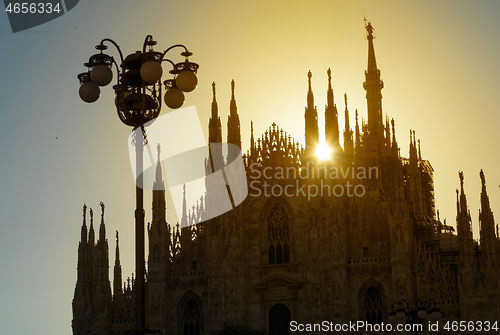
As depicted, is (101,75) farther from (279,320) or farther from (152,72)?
(279,320)

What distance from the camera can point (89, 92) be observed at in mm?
18219

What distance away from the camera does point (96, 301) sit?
170 feet

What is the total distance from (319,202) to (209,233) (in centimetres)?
682

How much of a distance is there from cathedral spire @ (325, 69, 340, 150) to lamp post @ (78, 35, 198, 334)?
3395 centimetres

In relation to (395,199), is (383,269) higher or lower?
lower

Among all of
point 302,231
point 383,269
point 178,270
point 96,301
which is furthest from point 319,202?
point 96,301

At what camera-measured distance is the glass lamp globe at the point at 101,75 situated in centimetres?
1794

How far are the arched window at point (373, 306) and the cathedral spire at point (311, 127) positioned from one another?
28.7ft

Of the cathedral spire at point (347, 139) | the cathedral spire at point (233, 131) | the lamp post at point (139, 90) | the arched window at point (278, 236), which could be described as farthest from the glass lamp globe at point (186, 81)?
the cathedral spire at point (347, 139)

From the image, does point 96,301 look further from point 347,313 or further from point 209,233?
point 347,313

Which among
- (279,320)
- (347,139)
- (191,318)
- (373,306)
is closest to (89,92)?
(373,306)

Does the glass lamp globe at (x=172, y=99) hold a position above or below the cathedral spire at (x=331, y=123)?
below

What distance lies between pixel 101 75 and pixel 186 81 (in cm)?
179

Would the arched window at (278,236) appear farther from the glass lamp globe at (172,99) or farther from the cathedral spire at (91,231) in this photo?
the glass lamp globe at (172,99)
